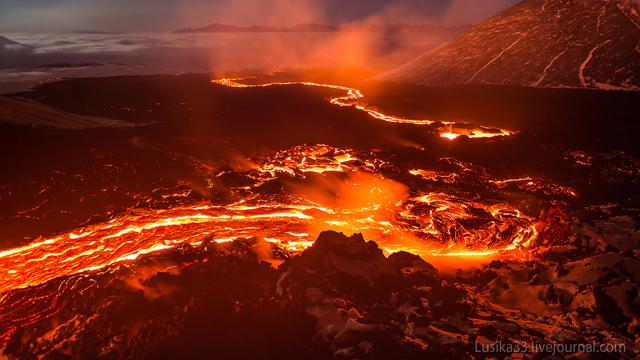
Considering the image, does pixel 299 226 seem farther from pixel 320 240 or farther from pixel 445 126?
pixel 445 126

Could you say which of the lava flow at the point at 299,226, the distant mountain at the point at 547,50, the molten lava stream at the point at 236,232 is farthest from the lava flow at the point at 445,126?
the distant mountain at the point at 547,50

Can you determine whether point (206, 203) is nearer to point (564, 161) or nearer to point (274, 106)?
point (564, 161)

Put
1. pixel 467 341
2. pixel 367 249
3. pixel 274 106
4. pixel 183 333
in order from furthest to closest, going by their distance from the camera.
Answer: pixel 274 106
pixel 367 249
pixel 183 333
pixel 467 341

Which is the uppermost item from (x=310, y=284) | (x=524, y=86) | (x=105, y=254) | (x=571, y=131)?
(x=524, y=86)

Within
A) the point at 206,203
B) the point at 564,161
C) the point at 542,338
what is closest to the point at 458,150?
the point at 564,161

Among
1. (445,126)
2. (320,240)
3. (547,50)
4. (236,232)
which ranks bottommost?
(236,232)

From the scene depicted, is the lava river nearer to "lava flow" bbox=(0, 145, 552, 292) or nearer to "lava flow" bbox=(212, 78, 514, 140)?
"lava flow" bbox=(0, 145, 552, 292)

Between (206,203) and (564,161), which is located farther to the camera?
(564,161)

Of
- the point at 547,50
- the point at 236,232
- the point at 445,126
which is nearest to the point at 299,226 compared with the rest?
the point at 236,232
